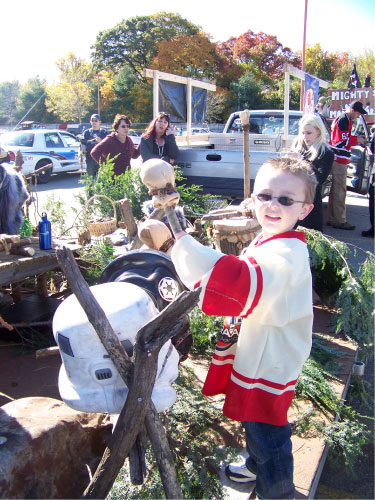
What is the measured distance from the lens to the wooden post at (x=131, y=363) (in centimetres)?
156

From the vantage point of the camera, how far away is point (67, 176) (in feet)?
54.7

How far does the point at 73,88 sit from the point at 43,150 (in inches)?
753

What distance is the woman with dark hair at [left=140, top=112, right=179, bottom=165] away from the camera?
5.83 metres

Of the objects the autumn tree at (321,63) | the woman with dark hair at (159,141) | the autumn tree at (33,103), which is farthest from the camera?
the autumn tree at (33,103)

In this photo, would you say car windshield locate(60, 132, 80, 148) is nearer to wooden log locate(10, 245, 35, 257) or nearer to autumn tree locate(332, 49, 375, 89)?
wooden log locate(10, 245, 35, 257)

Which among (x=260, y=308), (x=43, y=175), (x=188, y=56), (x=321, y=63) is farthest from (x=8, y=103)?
(x=260, y=308)

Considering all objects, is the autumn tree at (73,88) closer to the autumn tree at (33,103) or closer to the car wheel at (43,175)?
the autumn tree at (33,103)

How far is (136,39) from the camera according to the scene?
109 feet

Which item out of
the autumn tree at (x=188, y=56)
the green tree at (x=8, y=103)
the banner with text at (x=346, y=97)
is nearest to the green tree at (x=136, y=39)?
the autumn tree at (x=188, y=56)

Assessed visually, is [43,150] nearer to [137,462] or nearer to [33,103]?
[137,462]

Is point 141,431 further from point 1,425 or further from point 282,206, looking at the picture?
point 282,206

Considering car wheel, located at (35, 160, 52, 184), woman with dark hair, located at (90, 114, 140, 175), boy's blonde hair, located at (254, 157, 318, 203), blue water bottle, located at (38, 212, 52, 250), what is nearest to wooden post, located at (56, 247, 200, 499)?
boy's blonde hair, located at (254, 157, 318, 203)

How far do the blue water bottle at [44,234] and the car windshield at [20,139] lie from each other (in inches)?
470

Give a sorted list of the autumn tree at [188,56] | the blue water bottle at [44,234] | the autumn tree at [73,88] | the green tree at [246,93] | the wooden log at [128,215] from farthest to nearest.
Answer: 1. the autumn tree at [73,88]
2. the autumn tree at [188,56]
3. the green tree at [246,93]
4. the blue water bottle at [44,234]
5. the wooden log at [128,215]
